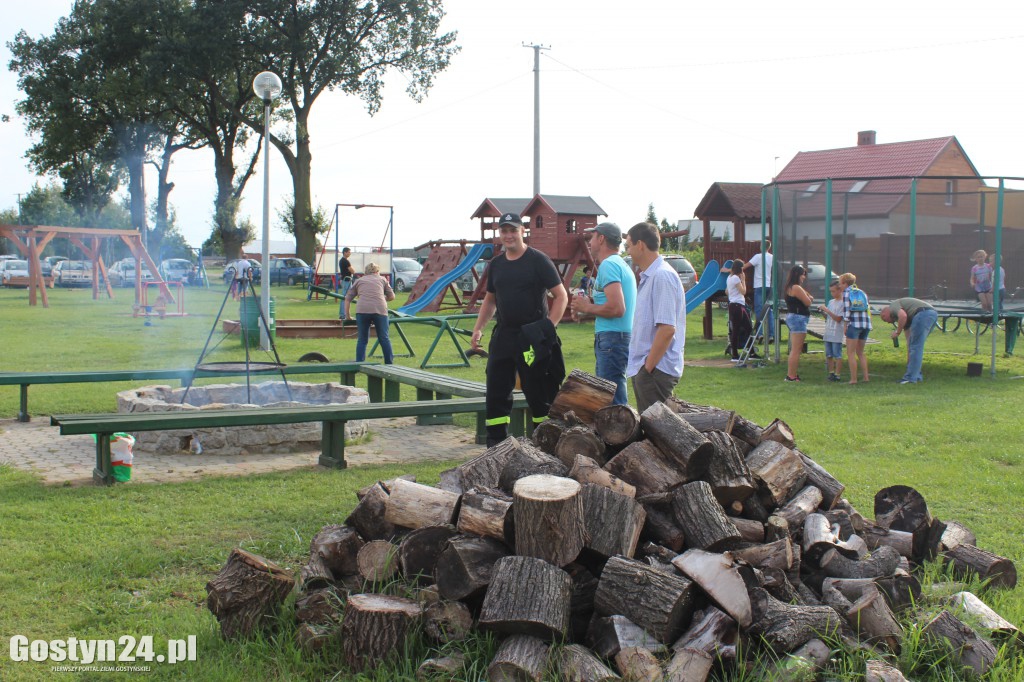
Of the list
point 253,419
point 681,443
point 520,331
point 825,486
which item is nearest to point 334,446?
point 253,419

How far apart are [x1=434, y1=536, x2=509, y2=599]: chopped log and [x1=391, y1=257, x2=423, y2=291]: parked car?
32.1 meters

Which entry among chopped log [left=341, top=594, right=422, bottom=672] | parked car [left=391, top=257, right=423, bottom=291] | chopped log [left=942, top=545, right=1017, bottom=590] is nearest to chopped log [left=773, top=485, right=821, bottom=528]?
chopped log [left=942, top=545, right=1017, bottom=590]

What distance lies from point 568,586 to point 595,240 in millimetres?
3057

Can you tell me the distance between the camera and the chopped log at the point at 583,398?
505 centimetres

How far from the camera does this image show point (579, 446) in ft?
15.0

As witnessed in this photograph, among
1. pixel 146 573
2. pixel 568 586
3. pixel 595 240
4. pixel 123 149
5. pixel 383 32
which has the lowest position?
pixel 146 573

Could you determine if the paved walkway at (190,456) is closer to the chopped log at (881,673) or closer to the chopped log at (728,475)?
the chopped log at (728,475)

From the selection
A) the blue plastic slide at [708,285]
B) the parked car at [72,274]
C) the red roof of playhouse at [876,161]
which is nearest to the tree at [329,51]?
the parked car at [72,274]

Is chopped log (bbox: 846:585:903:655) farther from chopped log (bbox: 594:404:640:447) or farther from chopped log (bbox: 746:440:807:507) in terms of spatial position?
chopped log (bbox: 594:404:640:447)

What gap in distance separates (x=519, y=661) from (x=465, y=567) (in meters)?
0.50

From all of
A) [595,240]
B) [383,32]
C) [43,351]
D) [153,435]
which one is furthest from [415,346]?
[383,32]

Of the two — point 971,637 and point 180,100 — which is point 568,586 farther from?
point 180,100

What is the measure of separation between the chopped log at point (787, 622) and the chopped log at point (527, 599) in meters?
0.71

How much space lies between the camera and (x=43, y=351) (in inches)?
593
